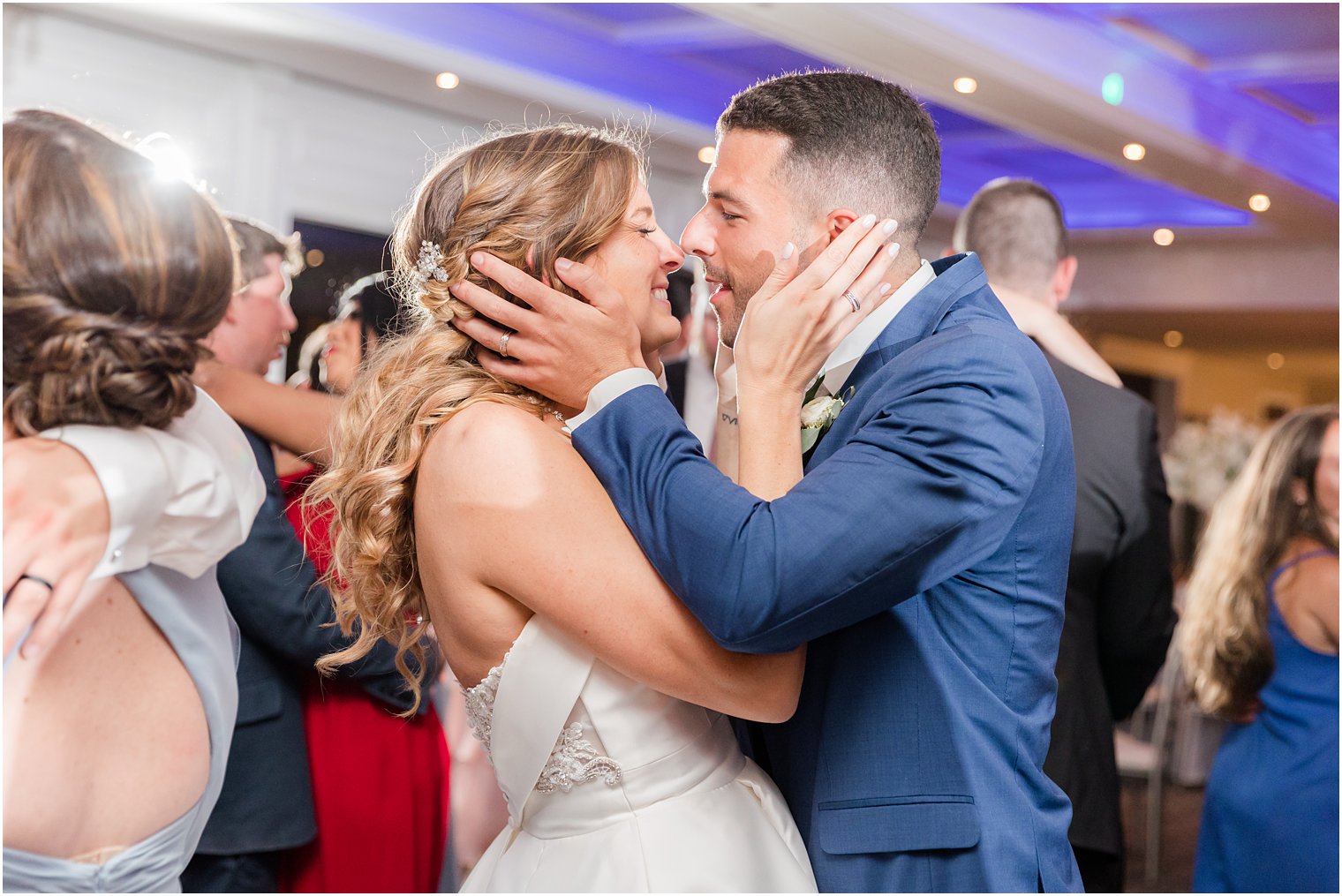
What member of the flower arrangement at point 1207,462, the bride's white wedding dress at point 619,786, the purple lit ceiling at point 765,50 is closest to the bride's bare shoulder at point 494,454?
Result: the bride's white wedding dress at point 619,786

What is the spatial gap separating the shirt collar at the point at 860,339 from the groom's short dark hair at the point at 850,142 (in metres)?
0.14

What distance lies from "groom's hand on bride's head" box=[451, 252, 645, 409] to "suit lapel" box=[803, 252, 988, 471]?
0.26 metres

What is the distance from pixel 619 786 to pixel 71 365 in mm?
850

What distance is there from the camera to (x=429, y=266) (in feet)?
5.50

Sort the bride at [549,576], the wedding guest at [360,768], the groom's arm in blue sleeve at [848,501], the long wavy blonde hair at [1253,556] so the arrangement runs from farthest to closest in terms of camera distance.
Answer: the long wavy blonde hair at [1253,556] → the wedding guest at [360,768] → the bride at [549,576] → the groom's arm in blue sleeve at [848,501]

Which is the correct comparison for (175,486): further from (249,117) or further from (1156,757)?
(1156,757)

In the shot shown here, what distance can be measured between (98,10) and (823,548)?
1.61 metres

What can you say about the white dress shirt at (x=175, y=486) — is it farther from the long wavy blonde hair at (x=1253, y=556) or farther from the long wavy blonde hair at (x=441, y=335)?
the long wavy blonde hair at (x=1253, y=556)

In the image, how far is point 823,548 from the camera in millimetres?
1289

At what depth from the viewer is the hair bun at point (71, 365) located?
152 cm

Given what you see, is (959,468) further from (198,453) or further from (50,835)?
(50,835)

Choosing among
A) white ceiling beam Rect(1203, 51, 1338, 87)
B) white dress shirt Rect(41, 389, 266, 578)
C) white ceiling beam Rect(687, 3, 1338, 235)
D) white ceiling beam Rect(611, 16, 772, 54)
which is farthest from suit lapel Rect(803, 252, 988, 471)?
white ceiling beam Rect(1203, 51, 1338, 87)

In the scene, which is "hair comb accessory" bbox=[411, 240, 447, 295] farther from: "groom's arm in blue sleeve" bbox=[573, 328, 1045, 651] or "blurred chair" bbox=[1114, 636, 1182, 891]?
"blurred chair" bbox=[1114, 636, 1182, 891]

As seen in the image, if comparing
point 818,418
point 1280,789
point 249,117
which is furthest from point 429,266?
point 1280,789
